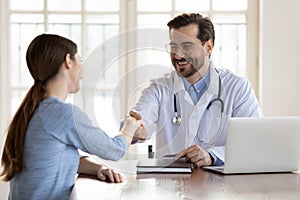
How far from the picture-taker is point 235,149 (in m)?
2.05

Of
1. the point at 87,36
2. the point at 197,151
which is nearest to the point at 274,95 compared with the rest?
the point at 87,36

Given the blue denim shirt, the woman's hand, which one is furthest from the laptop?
the blue denim shirt

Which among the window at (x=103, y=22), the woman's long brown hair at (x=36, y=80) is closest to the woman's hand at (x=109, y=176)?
the woman's long brown hair at (x=36, y=80)

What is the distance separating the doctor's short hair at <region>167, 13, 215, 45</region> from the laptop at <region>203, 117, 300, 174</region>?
66 cm

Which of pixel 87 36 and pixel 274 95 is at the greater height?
pixel 87 36

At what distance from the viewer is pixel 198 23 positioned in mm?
2570

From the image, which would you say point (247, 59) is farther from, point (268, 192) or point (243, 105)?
point (268, 192)

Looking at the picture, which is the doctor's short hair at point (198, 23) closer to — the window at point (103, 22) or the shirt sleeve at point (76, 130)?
the shirt sleeve at point (76, 130)

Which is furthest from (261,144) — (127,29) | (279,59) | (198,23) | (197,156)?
(127,29)

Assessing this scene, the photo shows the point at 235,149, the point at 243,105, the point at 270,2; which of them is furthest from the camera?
the point at 270,2

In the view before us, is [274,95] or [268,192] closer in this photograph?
[268,192]

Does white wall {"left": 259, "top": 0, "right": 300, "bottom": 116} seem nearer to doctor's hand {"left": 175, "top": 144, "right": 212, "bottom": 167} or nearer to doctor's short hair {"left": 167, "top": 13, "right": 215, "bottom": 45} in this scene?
doctor's short hair {"left": 167, "top": 13, "right": 215, "bottom": 45}

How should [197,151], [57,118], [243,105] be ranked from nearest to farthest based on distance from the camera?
[57,118]
[197,151]
[243,105]

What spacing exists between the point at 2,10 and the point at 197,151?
7.41 ft
